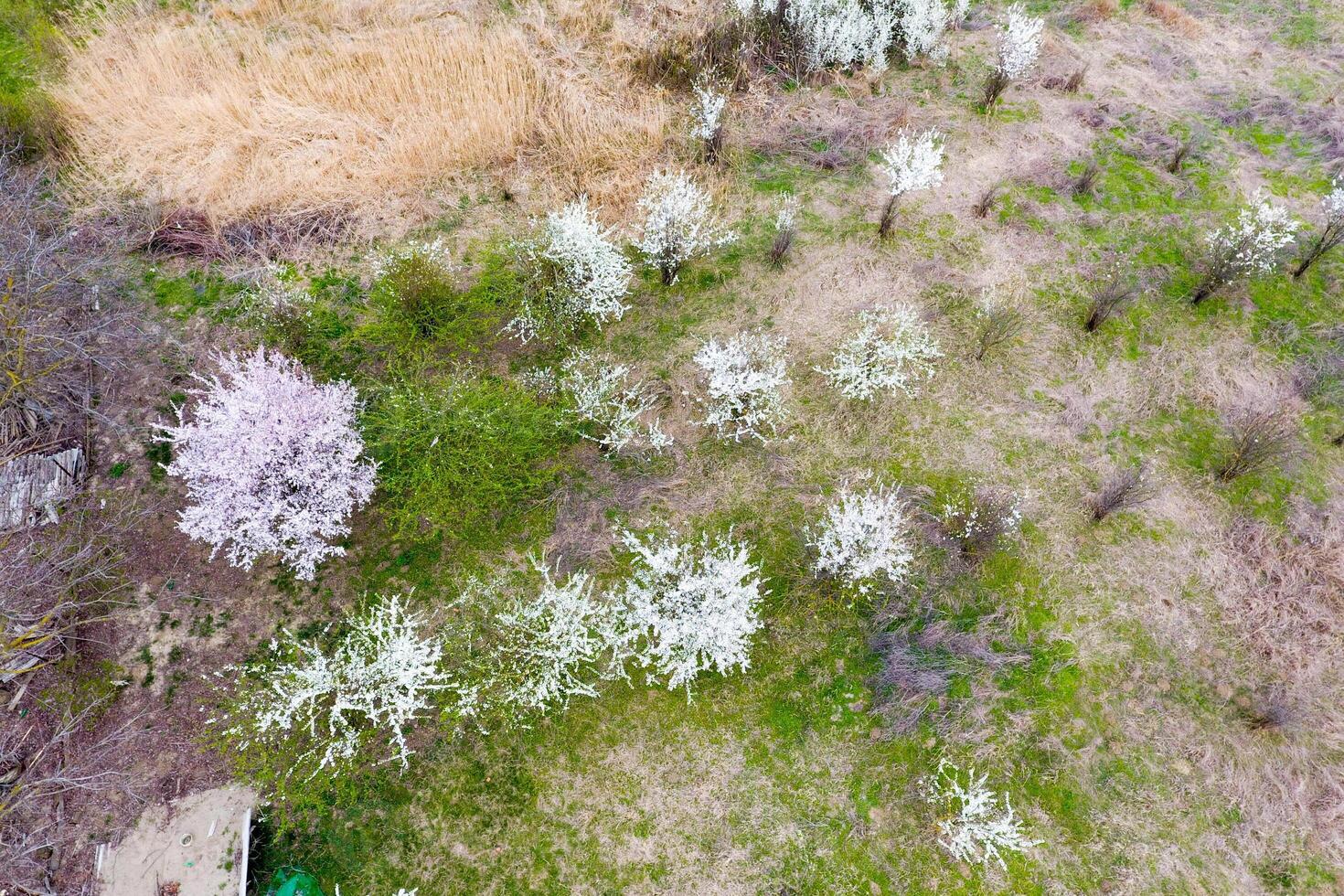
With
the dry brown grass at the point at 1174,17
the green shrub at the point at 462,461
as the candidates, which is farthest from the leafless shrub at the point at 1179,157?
the green shrub at the point at 462,461

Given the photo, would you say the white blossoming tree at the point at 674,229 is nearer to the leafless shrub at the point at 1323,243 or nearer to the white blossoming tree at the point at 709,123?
the white blossoming tree at the point at 709,123

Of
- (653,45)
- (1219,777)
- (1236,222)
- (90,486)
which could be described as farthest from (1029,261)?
(90,486)

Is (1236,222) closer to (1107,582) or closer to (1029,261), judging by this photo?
(1029,261)

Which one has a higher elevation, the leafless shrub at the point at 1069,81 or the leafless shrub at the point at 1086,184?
the leafless shrub at the point at 1069,81

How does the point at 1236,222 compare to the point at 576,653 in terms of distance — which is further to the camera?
the point at 1236,222

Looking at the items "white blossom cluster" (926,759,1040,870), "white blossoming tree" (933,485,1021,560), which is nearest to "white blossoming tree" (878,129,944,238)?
"white blossoming tree" (933,485,1021,560)

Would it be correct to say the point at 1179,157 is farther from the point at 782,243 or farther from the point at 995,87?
the point at 782,243
